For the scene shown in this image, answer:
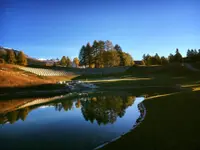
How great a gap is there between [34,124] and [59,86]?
2283 cm

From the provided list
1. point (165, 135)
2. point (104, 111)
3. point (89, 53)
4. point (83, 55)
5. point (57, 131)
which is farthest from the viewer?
point (83, 55)

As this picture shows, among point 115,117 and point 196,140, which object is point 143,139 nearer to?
point 196,140

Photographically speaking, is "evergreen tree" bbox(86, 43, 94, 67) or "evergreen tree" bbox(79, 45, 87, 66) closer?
"evergreen tree" bbox(86, 43, 94, 67)

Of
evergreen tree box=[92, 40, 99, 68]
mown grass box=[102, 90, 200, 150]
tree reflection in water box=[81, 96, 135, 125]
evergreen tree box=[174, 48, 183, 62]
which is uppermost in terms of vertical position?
evergreen tree box=[92, 40, 99, 68]

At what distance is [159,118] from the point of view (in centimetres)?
1117

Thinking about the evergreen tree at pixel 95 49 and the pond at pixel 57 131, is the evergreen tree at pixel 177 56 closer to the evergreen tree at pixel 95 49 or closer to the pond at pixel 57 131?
the evergreen tree at pixel 95 49

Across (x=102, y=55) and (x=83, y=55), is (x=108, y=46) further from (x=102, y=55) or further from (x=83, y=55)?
(x=83, y=55)

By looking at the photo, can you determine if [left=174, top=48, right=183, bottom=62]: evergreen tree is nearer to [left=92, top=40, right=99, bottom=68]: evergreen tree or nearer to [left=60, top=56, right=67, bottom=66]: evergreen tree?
[left=92, top=40, right=99, bottom=68]: evergreen tree

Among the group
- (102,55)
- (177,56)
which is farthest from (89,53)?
(177,56)

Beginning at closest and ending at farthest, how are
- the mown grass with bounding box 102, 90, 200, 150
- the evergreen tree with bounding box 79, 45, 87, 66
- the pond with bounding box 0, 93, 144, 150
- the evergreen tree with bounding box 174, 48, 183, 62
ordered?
the mown grass with bounding box 102, 90, 200, 150, the pond with bounding box 0, 93, 144, 150, the evergreen tree with bounding box 174, 48, 183, 62, the evergreen tree with bounding box 79, 45, 87, 66

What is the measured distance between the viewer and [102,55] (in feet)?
267

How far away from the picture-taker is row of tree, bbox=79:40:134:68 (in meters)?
79.9

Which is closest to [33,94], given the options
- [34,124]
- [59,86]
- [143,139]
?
[59,86]

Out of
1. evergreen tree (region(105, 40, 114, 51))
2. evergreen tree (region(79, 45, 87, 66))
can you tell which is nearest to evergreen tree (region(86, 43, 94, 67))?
evergreen tree (region(79, 45, 87, 66))
